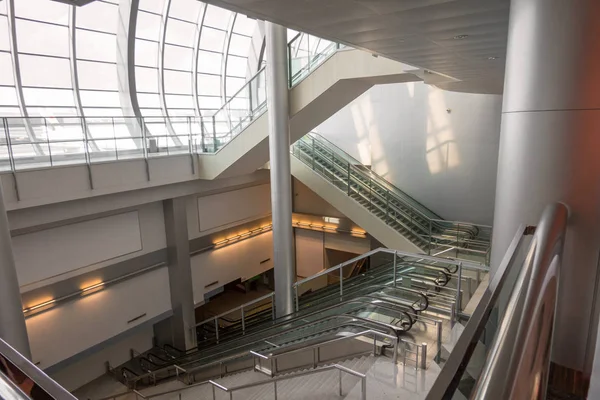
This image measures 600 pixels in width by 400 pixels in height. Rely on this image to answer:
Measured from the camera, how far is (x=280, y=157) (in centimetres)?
905

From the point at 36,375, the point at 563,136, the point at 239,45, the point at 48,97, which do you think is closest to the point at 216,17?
the point at 239,45

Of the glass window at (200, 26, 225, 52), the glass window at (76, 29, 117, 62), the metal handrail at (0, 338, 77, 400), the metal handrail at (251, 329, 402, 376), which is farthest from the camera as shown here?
the glass window at (200, 26, 225, 52)

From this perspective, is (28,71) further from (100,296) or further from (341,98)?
(341,98)

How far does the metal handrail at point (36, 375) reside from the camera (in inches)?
32.5

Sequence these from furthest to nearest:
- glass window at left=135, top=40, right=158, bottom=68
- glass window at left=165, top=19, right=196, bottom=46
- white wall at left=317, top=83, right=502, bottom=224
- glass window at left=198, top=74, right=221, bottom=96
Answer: glass window at left=198, top=74, right=221, bottom=96, glass window at left=165, top=19, right=196, bottom=46, glass window at left=135, top=40, right=158, bottom=68, white wall at left=317, top=83, right=502, bottom=224

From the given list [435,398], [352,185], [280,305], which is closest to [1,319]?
[280,305]

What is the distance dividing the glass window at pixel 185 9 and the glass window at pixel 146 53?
1.31 m

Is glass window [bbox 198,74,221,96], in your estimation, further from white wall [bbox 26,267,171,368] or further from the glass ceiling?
white wall [bbox 26,267,171,368]

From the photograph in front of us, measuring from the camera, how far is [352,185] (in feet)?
38.1

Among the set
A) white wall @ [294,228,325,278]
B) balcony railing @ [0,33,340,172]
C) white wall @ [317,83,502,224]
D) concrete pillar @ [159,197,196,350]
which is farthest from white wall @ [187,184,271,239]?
white wall @ [317,83,502,224]

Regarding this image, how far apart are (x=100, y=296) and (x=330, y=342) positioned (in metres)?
7.29

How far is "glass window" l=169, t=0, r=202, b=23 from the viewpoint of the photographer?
44.3 ft

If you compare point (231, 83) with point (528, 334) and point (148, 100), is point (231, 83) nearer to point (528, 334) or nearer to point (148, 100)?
point (148, 100)

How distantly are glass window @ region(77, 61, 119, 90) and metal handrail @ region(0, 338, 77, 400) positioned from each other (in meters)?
13.0
